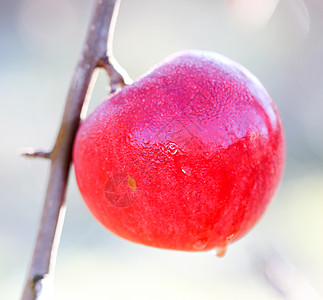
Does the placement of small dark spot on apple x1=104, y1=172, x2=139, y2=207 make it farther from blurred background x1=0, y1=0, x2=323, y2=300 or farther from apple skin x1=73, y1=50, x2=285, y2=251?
blurred background x1=0, y1=0, x2=323, y2=300

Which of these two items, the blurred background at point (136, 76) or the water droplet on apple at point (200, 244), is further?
the blurred background at point (136, 76)

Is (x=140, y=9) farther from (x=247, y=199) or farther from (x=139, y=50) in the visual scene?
(x=247, y=199)

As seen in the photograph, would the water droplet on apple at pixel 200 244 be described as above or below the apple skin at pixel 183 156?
below

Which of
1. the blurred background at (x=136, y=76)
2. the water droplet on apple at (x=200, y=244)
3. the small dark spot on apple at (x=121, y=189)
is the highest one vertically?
the small dark spot on apple at (x=121, y=189)

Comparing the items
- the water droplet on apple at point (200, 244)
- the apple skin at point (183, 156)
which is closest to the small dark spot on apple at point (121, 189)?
the apple skin at point (183, 156)

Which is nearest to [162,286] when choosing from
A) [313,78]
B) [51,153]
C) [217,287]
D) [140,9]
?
[217,287]

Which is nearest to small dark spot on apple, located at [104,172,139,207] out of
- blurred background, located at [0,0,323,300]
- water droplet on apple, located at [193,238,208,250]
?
water droplet on apple, located at [193,238,208,250]

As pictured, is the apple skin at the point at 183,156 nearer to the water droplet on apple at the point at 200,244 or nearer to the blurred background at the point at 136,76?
the water droplet on apple at the point at 200,244
